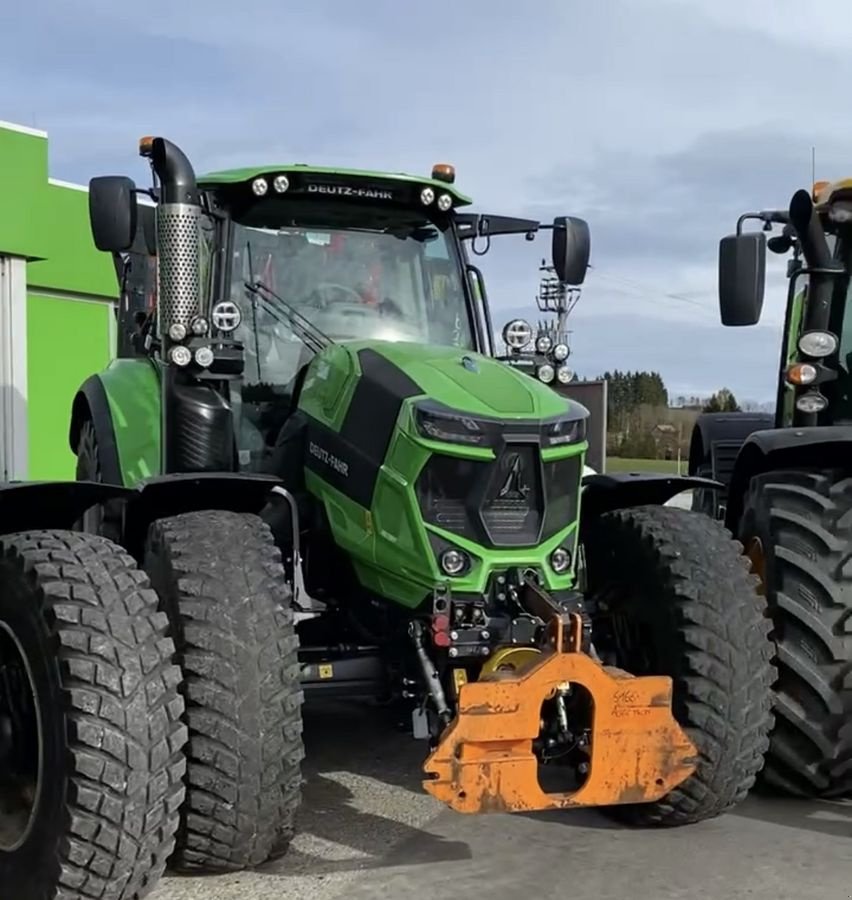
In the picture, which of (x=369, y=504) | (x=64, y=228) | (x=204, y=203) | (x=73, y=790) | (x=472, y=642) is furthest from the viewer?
(x=64, y=228)

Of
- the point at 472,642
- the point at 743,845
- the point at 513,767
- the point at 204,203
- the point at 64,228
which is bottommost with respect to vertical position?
the point at 743,845

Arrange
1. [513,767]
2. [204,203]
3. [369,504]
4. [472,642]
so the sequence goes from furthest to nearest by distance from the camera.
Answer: [204,203], [369,504], [472,642], [513,767]

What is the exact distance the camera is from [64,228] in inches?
565

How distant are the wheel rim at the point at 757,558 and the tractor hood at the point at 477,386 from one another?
106 cm

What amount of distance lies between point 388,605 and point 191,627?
0.84 m

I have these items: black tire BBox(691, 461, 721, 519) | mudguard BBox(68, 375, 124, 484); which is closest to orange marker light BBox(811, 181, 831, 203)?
black tire BBox(691, 461, 721, 519)

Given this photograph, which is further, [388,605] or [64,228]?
[64,228]

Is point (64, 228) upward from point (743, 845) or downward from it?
upward

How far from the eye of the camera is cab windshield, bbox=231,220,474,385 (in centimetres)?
536

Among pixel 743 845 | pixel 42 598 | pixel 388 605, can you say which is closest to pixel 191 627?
pixel 42 598

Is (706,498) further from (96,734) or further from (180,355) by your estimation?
(96,734)

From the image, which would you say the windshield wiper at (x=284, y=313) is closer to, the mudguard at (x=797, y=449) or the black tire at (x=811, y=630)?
the mudguard at (x=797, y=449)

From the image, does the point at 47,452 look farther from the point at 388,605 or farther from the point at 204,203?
the point at 388,605

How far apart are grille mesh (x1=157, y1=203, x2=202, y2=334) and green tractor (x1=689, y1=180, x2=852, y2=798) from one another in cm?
239
